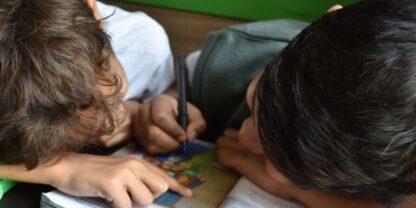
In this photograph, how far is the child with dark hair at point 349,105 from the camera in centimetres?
40

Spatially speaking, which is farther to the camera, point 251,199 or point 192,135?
point 192,135

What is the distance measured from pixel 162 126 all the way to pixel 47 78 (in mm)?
230

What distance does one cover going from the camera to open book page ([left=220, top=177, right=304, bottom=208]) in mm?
566

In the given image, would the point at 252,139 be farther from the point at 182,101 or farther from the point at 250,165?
the point at 182,101

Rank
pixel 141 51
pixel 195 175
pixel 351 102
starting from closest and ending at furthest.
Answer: pixel 351 102 < pixel 195 175 < pixel 141 51

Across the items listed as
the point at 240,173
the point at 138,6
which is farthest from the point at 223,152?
the point at 138,6

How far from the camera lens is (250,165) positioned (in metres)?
0.63

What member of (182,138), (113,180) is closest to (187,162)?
(182,138)

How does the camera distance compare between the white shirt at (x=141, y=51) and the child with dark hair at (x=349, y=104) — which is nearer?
the child with dark hair at (x=349, y=104)

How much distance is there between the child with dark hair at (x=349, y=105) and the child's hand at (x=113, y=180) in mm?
145

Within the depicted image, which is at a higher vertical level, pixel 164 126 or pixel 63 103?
pixel 63 103

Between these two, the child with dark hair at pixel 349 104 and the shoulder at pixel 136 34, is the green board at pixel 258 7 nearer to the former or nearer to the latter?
the shoulder at pixel 136 34

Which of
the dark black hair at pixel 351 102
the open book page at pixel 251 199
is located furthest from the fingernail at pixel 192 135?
the dark black hair at pixel 351 102

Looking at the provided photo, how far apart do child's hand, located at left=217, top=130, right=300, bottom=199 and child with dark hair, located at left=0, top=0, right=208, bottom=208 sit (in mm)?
95
